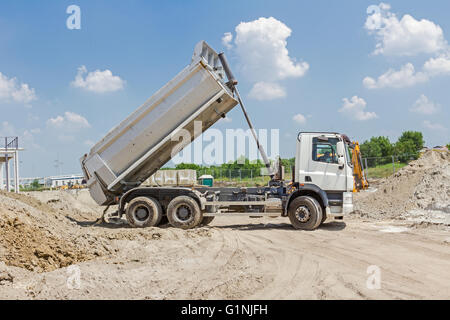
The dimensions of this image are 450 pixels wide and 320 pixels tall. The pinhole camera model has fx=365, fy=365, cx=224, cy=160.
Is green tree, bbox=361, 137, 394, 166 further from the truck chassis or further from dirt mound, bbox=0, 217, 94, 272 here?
dirt mound, bbox=0, 217, 94, 272

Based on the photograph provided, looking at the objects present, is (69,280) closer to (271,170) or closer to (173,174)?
(271,170)

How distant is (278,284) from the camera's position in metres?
5.04

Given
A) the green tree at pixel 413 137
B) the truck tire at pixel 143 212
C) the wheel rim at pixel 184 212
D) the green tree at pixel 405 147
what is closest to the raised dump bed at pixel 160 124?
the truck tire at pixel 143 212

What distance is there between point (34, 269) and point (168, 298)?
2.39 m

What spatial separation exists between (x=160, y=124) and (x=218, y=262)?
4.89 meters

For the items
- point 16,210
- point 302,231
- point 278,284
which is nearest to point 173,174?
point 302,231

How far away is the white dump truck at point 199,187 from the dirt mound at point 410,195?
14.3 ft

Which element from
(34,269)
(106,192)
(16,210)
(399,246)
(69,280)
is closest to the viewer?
(69,280)

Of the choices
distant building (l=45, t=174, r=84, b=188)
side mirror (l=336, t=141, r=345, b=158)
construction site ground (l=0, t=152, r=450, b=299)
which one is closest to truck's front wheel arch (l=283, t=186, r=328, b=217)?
construction site ground (l=0, t=152, r=450, b=299)

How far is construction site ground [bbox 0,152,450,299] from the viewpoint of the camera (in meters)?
4.68

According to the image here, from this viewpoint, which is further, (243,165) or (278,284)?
(243,165)

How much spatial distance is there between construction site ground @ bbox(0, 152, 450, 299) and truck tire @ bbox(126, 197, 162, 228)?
89 cm

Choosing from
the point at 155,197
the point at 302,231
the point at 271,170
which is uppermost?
the point at 271,170

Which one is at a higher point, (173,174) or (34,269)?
(173,174)
